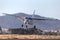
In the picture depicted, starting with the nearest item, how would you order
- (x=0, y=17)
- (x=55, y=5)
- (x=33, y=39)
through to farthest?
(x=33, y=39) < (x=0, y=17) < (x=55, y=5)

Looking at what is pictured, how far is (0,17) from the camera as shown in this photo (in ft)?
7.84

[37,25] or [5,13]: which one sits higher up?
[5,13]

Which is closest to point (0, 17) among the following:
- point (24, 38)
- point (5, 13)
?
point (5, 13)

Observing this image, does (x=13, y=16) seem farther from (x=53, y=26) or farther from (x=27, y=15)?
(x=53, y=26)

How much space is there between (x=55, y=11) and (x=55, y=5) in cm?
11

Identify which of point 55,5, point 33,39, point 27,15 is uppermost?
point 55,5

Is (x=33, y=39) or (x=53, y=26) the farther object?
(x=53, y=26)

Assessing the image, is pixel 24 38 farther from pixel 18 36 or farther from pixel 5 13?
pixel 5 13

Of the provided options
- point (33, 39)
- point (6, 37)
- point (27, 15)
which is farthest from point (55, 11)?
point (6, 37)

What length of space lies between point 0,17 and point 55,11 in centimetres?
97

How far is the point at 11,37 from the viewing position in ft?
Answer: 6.24

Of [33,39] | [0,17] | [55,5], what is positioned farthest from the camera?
[55,5]

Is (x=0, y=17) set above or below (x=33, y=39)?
above

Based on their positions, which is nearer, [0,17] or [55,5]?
[0,17]
